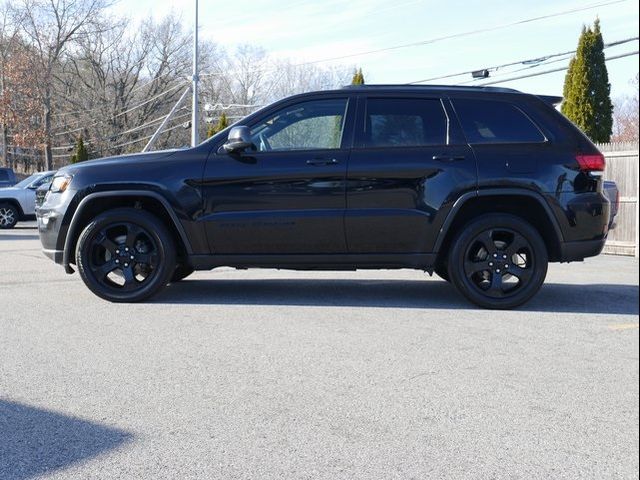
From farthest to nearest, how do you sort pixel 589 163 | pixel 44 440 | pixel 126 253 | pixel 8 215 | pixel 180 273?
pixel 8 215 < pixel 180 273 < pixel 126 253 < pixel 589 163 < pixel 44 440

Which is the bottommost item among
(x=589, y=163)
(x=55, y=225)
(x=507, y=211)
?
(x=55, y=225)

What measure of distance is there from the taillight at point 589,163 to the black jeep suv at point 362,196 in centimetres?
1

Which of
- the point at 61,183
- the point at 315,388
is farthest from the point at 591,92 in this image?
the point at 315,388

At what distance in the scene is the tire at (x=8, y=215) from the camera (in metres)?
20.4

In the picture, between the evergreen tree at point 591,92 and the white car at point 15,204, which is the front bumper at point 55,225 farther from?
the white car at point 15,204

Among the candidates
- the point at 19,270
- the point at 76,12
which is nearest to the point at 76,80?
the point at 76,12

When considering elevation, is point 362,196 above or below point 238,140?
below

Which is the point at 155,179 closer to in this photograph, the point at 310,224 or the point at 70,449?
the point at 310,224

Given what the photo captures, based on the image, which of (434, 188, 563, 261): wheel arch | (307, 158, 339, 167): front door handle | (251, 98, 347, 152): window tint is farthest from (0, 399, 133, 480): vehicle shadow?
(434, 188, 563, 261): wheel arch

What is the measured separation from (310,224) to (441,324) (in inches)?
58.0

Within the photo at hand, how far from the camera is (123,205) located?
6.81 m

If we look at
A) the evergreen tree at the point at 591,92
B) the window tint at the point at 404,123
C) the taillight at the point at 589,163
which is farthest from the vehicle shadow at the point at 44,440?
the evergreen tree at the point at 591,92

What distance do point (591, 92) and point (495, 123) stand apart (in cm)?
1205

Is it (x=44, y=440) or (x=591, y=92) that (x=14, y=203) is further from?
(x=44, y=440)
